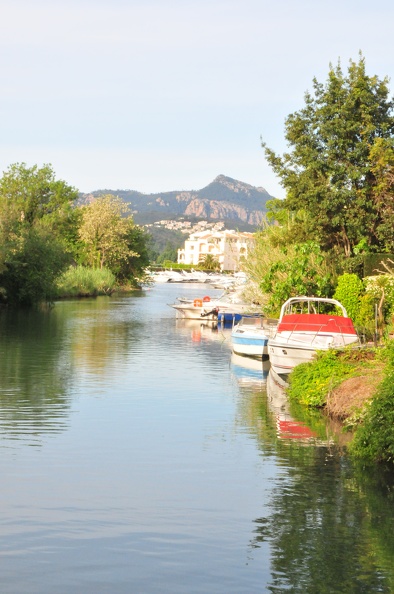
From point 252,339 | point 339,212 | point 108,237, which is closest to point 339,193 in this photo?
point 339,212

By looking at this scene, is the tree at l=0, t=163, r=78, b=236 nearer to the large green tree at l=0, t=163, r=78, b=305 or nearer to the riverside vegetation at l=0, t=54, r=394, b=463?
the large green tree at l=0, t=163, r=78, b=305

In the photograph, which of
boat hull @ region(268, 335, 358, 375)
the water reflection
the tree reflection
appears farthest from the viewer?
boat hull @ region(268, 335, 358, 375)

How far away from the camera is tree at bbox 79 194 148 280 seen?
10069 centimetres

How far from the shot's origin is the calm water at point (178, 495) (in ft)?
31.9

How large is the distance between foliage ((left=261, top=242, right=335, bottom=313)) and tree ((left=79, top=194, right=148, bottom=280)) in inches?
2349

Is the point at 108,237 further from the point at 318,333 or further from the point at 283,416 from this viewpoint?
the point at 283,416

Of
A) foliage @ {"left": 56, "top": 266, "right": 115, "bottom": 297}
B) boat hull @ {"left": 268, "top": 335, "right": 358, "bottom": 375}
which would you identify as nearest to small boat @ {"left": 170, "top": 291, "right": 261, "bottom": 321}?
foliage @ {"left": 56, "top": 266, "right": 115, "bottom": 297}

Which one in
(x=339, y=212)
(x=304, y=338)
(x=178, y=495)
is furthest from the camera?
(x=339, y=212)

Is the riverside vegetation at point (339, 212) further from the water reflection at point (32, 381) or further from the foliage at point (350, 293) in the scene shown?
the water reflection at point (32, 381)

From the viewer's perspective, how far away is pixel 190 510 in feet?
40.2

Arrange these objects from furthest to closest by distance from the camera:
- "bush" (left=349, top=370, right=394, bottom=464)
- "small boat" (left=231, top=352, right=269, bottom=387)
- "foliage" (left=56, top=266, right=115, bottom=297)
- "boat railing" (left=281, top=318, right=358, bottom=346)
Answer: "foliage" (left=56, top=266, right=115, bottom=297)
"small boat" (left=231, top=352, right=269, bottom=387)
"boat railing" (left=281, top=318, right=358, bottom=346)
"bush" (left=349, top=370, right=394, bottom=464)

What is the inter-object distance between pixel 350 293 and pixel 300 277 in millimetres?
3290

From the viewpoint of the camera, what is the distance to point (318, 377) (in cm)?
2192

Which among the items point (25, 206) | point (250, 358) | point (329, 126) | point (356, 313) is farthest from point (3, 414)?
point (25, 206)
